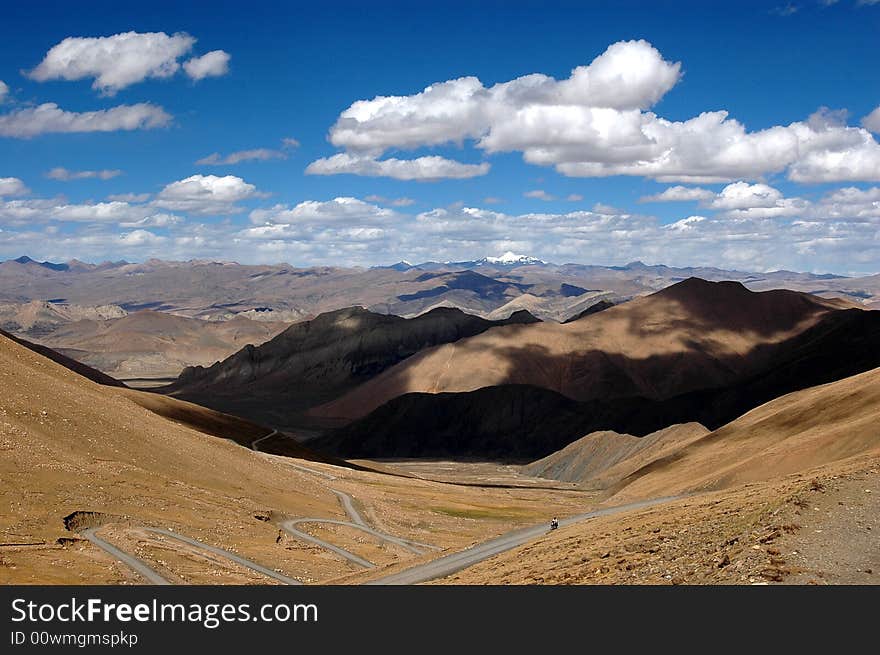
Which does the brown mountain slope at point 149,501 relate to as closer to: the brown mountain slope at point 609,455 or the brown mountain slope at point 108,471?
the brown mountain slope at point 108,471

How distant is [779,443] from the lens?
3221 inches

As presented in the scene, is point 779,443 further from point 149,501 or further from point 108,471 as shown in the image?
point 108,471

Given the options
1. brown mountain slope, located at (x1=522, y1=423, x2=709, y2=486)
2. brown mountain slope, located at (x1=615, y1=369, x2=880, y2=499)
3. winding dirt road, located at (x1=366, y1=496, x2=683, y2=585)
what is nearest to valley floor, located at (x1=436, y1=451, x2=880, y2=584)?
winding dirt road, located at (x1=366, y1=496, x2=683, y2=585)

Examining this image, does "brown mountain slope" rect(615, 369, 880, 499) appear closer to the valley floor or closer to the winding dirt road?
the winding dirt road

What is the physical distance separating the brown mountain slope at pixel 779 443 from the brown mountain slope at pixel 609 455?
23576 mm

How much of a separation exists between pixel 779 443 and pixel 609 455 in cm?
6896

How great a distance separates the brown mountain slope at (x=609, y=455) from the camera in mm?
134875

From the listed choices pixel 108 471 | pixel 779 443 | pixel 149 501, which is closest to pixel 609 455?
pixel 779 443

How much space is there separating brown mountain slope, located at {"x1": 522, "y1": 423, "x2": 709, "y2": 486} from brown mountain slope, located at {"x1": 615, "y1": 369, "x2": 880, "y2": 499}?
77.3 ft

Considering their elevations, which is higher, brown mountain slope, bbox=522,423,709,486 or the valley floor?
the valley floor

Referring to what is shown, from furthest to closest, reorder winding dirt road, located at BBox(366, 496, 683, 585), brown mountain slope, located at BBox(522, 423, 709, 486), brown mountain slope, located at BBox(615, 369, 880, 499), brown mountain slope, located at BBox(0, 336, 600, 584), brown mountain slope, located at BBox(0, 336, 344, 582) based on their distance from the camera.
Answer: brown mountain slope, located at BBox(522, 423, 709, 486) → brown mountain slope, located at BBox(615, 369, 880, 499) → brown mountain slope, located at BBox(0, 336, 344, 582) → brown mountain slope, located at BBox(0, 336, 600, 584) → winding dirt road, located at BBox(366, 496, 683, 585)

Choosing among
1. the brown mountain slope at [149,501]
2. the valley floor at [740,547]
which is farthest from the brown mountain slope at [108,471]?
the valley floor at [740,547]

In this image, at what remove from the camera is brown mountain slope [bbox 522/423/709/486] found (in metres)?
135
